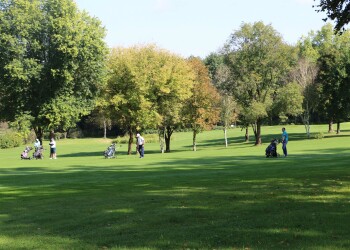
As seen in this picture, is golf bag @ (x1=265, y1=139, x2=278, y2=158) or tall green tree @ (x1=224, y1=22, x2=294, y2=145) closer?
golf bag @ (x1=265, y1=139, x2=278, y2=158)

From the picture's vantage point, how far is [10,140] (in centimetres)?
7844

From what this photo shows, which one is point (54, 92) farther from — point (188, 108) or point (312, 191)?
point (312, 191)

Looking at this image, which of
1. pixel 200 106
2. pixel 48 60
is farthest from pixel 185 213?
pixel 200 106

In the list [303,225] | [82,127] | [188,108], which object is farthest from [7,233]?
[82,127]

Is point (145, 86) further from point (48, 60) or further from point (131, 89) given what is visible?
point (48, 60)

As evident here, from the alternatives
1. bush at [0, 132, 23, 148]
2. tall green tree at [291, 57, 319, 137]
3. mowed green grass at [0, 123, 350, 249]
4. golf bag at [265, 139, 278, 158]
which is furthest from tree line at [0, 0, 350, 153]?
mowed green grass at [0, 123, 350, 249]

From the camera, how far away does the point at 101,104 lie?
50812 millimetres

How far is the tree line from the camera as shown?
47375 millimetres

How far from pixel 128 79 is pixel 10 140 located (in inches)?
1494

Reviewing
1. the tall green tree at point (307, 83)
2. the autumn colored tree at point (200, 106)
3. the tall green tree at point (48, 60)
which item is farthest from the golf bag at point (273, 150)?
the tall green tree at point (307, 83)

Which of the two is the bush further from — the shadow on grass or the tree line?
the shadow on grass

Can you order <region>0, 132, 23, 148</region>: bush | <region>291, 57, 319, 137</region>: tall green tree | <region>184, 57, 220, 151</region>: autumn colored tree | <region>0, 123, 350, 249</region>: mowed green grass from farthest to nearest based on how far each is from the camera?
1. <region>0, 132, 23, 148</region>: bush
2. <region>291, 57, 319, 137</region>: tall green tree
3. <region>184, 57, 220, 151</region>: autumn colored tree
4. <region>0, 123, 350, 249</region>: mowed green grass

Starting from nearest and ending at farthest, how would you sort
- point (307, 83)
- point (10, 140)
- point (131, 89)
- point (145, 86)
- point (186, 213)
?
point (186, 213), point (145, 86), point (131, 89), point (307, 83), point (10, 140)

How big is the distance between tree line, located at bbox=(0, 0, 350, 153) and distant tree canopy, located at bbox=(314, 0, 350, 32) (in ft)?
109
